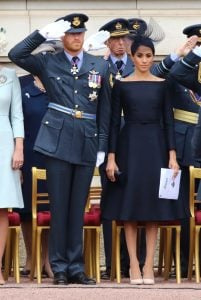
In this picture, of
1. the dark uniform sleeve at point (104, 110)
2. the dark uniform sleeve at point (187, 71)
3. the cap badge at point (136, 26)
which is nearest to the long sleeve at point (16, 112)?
the dark uniform sleeve at point (104, 110)

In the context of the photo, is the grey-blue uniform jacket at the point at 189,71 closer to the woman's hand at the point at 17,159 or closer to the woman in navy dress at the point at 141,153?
the woman in navy dress at the point at 141,153

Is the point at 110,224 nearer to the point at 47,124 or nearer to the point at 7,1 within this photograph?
the point at 47,124

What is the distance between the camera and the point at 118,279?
12.5m

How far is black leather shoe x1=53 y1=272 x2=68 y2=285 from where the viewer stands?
1201cm

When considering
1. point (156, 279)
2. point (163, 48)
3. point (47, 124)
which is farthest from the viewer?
point (163, 48)

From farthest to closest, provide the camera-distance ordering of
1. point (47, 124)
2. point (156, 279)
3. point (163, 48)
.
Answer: point (163, 48) < point (156, 279) < point (47, 124)

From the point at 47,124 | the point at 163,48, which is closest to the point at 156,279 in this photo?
the point at 47,124

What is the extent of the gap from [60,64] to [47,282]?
5.24 feet

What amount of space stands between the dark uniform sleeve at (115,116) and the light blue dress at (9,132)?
65cm

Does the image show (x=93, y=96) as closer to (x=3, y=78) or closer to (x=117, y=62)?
(x=3, y=78)

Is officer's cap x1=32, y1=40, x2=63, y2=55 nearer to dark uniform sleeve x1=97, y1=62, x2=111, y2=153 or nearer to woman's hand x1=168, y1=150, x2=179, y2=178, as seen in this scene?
dark uniform sleeve x1=97, y1=62, x2=111, y2=153

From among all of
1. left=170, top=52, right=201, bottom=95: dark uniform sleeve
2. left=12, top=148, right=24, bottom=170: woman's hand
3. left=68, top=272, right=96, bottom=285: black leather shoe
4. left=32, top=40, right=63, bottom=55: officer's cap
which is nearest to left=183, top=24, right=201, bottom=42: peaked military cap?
left=170, top=52, right=201, bottom=95: dark uniform sleeve

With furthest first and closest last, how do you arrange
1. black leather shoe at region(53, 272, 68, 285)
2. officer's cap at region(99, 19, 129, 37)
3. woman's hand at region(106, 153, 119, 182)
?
officer's cap at region(99, 19, 129, 37) → woman's hand at region(106, 153, 119, 182) → black leather shoe at region(53, 272, 68, 285)

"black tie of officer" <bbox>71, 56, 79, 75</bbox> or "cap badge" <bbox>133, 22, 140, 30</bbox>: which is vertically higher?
"cap badge" <bbox>133, 22, 140, 30</bbox>
